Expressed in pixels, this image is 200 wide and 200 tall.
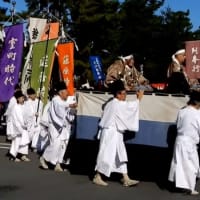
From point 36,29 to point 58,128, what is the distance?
299 inches

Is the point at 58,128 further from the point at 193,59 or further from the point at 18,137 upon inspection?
the point at 193,59

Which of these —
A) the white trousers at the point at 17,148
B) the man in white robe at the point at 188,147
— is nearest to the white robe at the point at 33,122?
the white trousers at the point at 17,148

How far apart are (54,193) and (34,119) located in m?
5.77

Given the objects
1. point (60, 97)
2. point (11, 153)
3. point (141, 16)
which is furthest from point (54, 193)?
point (141, 16)

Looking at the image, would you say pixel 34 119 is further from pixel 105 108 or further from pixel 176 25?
pixel 176 25

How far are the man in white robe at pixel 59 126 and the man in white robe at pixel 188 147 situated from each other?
2.68 metres

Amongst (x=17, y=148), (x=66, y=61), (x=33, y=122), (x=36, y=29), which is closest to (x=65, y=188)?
(x=17, y=148)

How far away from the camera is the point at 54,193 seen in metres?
7.52

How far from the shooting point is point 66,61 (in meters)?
15.2

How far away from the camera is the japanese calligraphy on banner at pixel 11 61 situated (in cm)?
1513

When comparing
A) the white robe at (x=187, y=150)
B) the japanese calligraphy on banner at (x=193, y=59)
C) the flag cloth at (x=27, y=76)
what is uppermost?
the japanese calligraphy on banner at (x=193, y=59)

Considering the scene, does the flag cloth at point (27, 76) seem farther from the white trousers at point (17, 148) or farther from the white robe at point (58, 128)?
the white robe at point (58, 128)

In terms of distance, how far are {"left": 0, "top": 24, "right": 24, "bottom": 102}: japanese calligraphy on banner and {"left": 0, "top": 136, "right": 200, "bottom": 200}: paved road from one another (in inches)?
219

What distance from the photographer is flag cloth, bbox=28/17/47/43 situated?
1652cm
